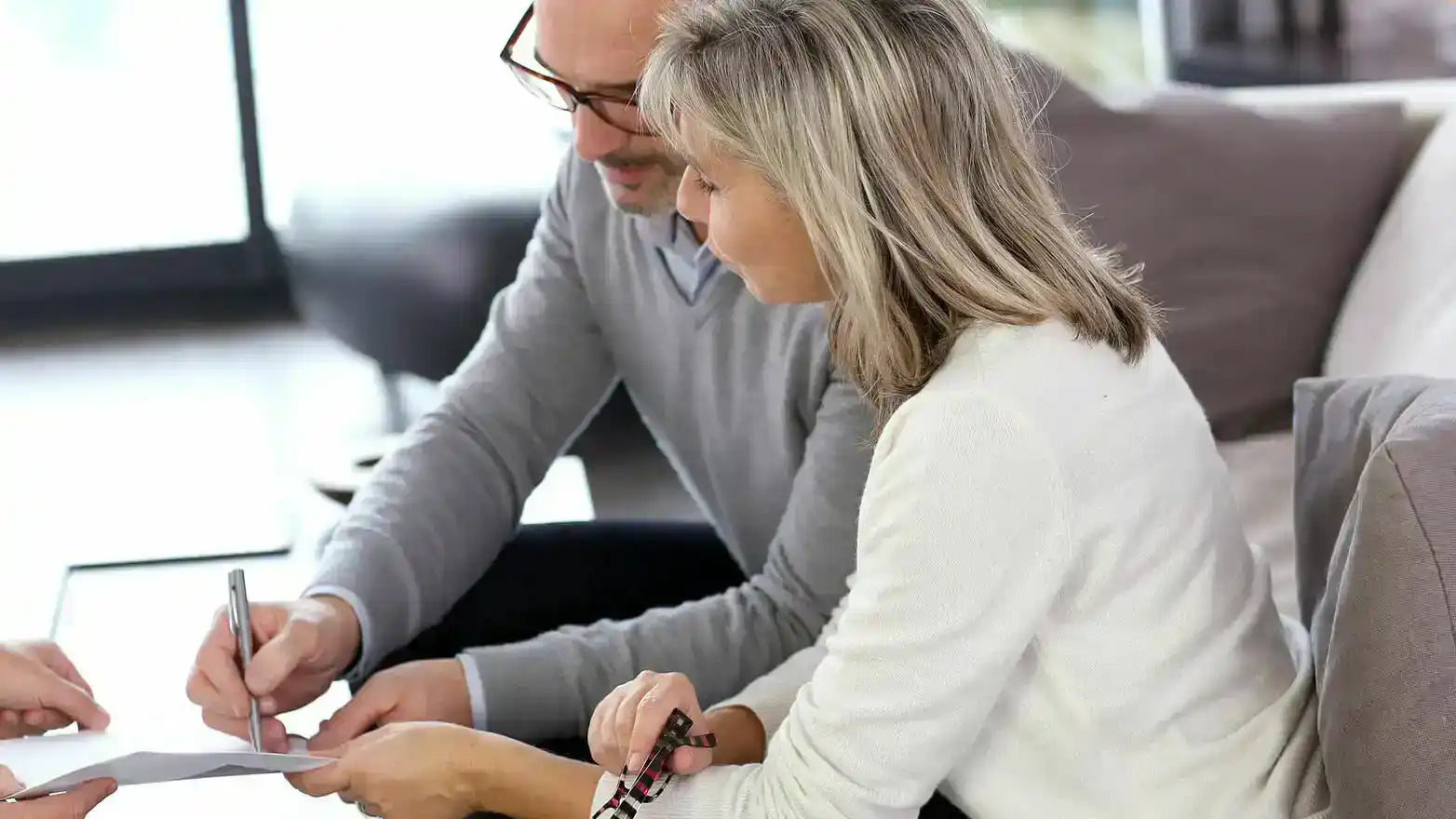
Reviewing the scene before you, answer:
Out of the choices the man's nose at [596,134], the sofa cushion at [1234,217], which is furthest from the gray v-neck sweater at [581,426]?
the sofa cushion at [1234,217]

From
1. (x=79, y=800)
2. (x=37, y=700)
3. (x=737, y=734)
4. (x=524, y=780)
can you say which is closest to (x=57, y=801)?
(x=79, y=800)

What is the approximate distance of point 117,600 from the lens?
146cm

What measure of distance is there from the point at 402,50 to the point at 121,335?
1207 millimetres

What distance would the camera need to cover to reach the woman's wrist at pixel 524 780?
1.13 m

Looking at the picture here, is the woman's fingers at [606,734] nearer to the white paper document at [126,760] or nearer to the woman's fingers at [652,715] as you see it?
the woman's fingers at [652,715]

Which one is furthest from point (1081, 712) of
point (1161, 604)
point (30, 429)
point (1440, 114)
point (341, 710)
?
point (30, 429)

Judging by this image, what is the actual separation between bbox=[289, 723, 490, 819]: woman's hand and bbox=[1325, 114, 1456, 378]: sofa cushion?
1043 millimetres

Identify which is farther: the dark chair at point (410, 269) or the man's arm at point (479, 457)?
the dark chair at point (410, 269)

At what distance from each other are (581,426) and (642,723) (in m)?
0.67

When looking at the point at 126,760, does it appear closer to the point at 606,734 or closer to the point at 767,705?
the point at 606,734

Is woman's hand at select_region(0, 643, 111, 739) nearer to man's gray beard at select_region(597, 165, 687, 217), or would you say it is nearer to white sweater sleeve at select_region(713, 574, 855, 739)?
white sweater sleeve at select_region(713, 574, 855, 739)

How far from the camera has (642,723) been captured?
1.06m

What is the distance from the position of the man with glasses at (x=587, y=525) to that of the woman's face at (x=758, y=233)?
25cm

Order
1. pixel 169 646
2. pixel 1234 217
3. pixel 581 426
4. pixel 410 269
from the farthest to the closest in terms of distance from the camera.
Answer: pixel 410 269 < pixel 1234 217 < pixel 581 426 < pixel 169 646
